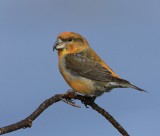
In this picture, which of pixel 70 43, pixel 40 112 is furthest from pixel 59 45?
pixel 40 112

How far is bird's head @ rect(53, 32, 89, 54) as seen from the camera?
8.17m

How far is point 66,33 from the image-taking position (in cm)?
814

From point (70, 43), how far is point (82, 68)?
618 millimetres

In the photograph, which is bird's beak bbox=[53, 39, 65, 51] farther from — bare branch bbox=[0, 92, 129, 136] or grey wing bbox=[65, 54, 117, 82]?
bare branch bbox=[0, 92, 129, 136]

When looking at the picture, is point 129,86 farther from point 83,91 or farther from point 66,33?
point 66,33

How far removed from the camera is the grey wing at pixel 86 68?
7891 mm

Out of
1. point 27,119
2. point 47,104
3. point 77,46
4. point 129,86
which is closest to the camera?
point 27,119

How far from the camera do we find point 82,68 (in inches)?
330

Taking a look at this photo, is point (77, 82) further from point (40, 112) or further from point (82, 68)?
point (40, 112)

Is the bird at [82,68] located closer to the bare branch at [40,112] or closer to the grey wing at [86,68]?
the grey wing at [86,68]

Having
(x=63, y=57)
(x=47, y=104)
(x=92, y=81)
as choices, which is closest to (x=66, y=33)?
(x=63, y=57)

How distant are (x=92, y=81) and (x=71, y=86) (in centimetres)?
48

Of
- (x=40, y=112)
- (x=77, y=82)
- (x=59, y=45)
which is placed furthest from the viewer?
(x=59, y=45)

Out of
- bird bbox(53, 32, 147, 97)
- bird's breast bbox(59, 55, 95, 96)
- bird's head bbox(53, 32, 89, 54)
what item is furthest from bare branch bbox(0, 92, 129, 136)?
bird's head bbox(53, 32, 89, 54)
